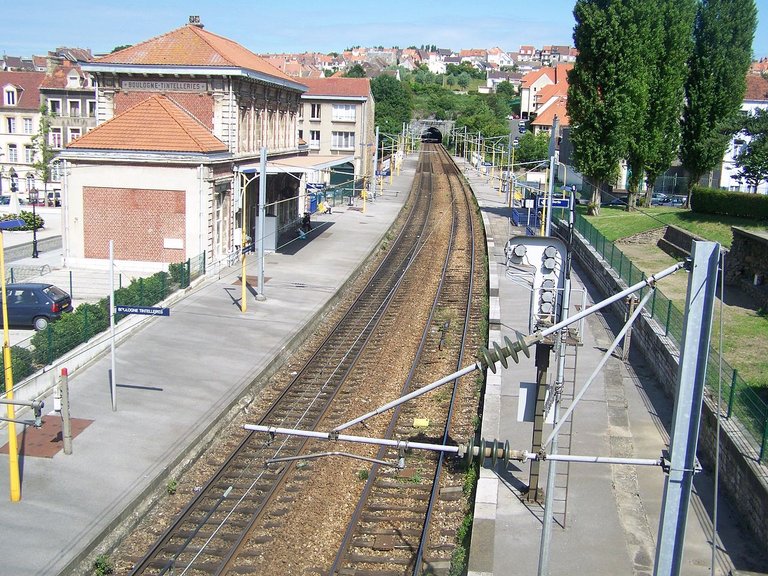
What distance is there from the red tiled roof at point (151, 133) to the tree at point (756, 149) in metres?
21.2

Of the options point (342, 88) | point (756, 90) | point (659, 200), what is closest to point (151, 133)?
point (659, 200)

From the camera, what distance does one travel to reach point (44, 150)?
56000mm

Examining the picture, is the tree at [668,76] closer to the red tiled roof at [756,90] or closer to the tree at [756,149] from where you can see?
the tree at [756,149]

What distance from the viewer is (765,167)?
33.3 meters

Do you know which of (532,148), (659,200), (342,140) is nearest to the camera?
(659,200)

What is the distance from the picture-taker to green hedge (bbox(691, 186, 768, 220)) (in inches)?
1272

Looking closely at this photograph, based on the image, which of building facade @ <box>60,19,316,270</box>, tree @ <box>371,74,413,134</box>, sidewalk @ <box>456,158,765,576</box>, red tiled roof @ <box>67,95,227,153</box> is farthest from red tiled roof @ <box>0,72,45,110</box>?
sidewalk @ <box>456,158,765,576</box>

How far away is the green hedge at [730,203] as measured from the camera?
32.3 m

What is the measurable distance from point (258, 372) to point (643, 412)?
345 inches

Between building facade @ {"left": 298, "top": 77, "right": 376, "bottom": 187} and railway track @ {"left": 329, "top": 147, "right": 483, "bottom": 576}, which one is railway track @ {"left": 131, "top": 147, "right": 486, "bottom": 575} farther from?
building facade @ {"left": 298, "top": 77, "right": 376, "bottom": 187}

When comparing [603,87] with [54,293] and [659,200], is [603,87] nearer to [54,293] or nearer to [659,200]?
[659,200]

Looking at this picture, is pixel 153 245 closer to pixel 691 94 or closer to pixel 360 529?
pixel 360 529

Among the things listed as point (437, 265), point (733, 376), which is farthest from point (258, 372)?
point (437, 265)

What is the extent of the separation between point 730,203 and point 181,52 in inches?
947
